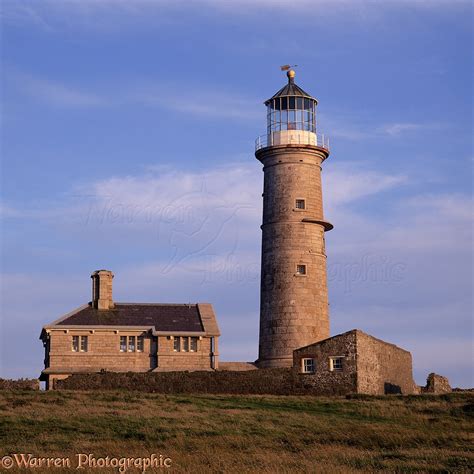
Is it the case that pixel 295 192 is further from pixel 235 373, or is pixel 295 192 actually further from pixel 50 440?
pixel 50 440

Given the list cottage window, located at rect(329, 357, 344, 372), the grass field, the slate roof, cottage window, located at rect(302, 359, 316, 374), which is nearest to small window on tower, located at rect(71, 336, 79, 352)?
the slate roof

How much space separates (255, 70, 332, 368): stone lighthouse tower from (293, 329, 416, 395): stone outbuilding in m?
3.23

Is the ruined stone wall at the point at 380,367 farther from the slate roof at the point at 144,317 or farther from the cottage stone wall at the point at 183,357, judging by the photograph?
the slate roof at the point at 144,317

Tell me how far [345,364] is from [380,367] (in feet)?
9.98

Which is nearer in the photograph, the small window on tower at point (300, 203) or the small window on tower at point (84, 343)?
the small window on tower at point (84, 343)

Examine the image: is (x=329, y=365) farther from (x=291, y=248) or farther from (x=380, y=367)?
(x=291, y=248)

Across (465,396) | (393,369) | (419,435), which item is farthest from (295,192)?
(419,435)

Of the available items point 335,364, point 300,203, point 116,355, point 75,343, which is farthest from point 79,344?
point 335,364

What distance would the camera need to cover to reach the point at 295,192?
5128cm

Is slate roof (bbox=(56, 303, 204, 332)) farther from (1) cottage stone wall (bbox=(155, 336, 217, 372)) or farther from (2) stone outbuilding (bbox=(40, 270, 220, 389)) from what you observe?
(1) cottage stone wall (bbox=(155, 336, 217, 372))

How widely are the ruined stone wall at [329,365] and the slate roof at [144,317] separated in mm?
7169

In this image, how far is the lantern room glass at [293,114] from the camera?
175ft

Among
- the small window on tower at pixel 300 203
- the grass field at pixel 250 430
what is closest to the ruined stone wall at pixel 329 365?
the grass field at pixel 250 430

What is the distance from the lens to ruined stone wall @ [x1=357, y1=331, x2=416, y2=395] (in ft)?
150
